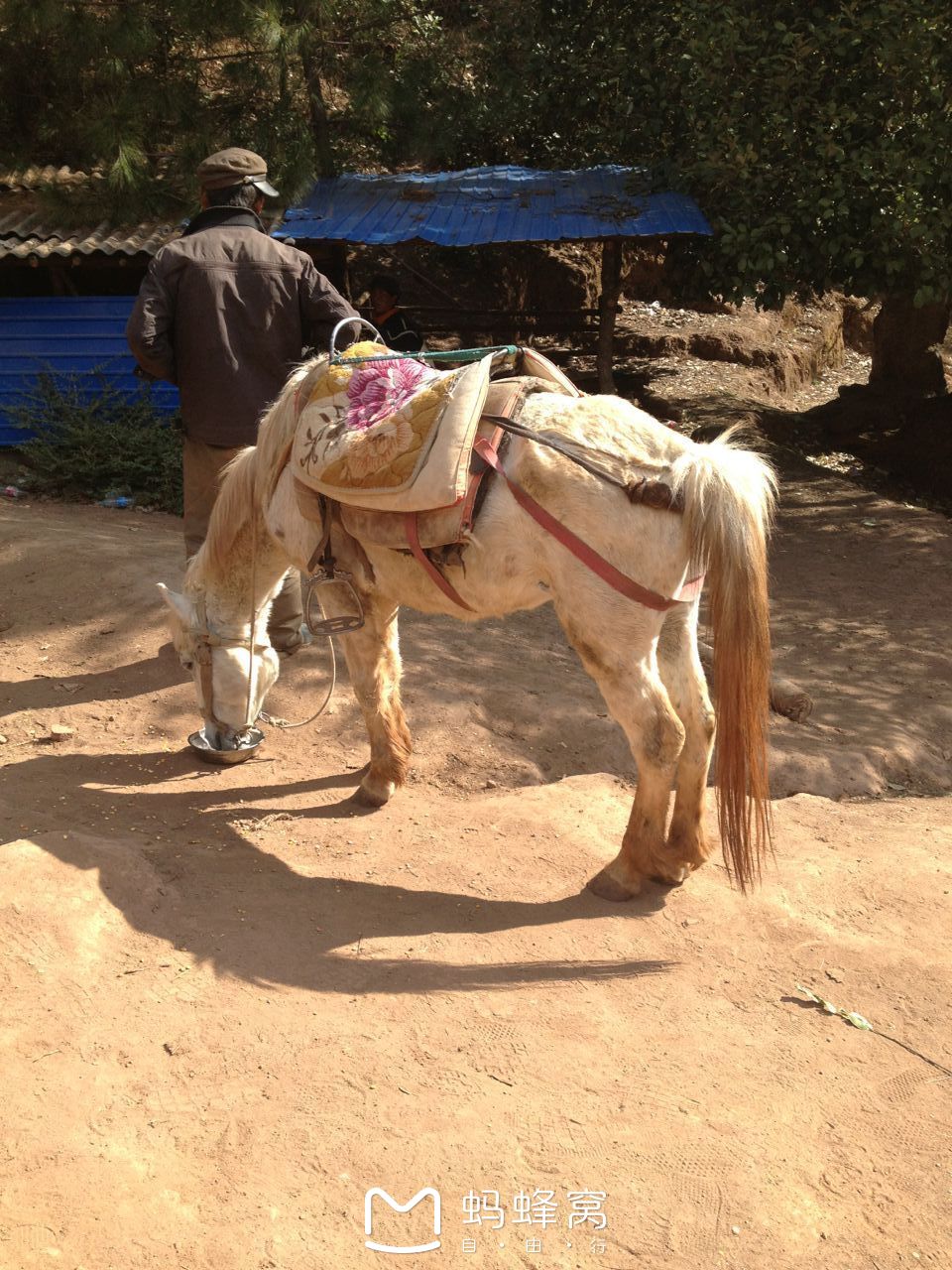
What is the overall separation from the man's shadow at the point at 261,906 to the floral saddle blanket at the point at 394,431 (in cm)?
124

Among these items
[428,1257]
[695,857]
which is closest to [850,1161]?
[428,1257]

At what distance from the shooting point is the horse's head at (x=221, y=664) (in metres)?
4.04

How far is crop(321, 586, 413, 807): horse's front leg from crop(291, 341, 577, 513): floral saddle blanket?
1.86ft

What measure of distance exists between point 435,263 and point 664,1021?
40.8ft

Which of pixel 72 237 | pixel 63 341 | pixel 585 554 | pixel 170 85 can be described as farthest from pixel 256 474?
pixel 63 341

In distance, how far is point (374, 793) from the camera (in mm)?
4016

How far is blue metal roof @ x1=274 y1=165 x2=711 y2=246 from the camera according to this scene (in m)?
8.89

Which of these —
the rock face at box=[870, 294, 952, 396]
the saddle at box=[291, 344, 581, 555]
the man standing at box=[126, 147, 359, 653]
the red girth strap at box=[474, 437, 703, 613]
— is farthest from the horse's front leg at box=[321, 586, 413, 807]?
the rock face at box=[870, 294, 952, 396]

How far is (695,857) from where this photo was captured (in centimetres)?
351

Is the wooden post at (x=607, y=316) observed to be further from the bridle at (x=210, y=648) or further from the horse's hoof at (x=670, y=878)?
the horse's hoof at (x=670, y=878)

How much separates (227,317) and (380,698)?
1785 mm

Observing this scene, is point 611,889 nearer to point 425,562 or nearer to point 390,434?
point 425,562

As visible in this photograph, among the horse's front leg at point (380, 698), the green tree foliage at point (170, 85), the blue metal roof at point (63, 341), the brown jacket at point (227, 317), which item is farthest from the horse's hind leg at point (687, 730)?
the blue metal roof at point (63, 341)

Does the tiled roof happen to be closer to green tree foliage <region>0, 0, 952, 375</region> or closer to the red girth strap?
green tree foliage <region>0, 0, 952, 375</region>
